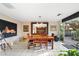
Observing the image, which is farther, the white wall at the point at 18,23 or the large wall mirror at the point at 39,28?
the white wall at the point at 18,23

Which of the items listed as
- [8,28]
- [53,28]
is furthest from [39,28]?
[8,28]

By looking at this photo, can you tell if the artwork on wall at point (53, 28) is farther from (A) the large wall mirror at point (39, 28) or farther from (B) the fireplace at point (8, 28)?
(B) the fireplace at point (8, 28)

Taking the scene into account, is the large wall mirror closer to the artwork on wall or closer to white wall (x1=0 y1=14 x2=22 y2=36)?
the artwork on wall

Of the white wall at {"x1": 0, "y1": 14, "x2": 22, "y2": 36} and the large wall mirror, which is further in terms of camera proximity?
the white wall at {"x1": 0, "y1": 14, "x2": 22, "y2": 36}

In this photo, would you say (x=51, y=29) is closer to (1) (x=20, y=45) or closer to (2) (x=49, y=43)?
(2) (x=49, y=43)

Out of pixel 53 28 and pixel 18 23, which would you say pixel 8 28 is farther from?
pixel 53 28

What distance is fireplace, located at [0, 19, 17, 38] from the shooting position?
16.3 feet

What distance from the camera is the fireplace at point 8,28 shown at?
4.97 m

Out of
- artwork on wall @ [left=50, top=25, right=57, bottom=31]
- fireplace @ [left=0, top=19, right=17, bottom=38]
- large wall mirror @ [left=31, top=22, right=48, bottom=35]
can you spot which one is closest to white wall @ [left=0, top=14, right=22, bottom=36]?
fireplace @ [left=0, top=19, right=17, bottom=38]

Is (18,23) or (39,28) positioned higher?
(18,23)

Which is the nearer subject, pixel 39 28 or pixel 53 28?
pixel 39 28

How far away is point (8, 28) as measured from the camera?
5098 mm

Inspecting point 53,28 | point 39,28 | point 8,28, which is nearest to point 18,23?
point 8,28

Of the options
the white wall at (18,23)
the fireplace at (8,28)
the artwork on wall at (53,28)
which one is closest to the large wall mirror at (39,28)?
the artwork on wall at (53,28)
